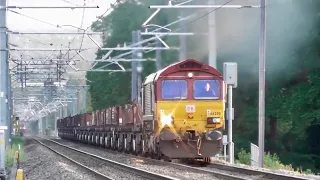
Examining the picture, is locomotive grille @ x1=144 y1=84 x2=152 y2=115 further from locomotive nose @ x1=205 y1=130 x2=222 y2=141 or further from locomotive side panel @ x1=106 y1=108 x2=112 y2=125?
locomotive side panel @ x1=106 y1=108 x2=112 y2=125

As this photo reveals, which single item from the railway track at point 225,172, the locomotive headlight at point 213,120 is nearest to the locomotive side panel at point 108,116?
the railway track at point 225,172

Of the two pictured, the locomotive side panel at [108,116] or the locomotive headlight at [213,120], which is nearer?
the locomotive headlight at [213,120]

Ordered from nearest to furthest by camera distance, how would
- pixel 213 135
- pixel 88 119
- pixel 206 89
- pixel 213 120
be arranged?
pixel 213 135 < pixel 213 120 < pixel 206 89 < pixel 88 119

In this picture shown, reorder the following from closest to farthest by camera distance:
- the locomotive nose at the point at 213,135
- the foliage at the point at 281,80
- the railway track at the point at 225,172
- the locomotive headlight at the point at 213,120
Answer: the railway track at the point at 225,172, the locomotive nose at the point at 213,135, the locomotive headlight at the point at 213,120, the foliage at the point at 281,80

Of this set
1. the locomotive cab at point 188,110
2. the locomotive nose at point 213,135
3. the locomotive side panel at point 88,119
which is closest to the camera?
the locomotive nose at point 213,135

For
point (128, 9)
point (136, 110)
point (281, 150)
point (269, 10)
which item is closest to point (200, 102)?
point (136, 110)

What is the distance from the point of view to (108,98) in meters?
72.4

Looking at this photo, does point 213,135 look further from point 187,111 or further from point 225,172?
point 225,172

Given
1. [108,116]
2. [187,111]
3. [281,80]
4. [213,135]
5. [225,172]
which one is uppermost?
[281,80]

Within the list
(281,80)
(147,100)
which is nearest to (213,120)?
(147,100)

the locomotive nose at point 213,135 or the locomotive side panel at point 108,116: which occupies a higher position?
the locomotive side panel at point 108,116

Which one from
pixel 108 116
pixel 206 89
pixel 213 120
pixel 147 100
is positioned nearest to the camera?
pixel 213 120

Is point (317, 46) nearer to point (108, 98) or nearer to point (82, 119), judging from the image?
point (82, 119)

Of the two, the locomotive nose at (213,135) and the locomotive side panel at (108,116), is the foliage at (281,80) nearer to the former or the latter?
the locomotive side panel at (108,116)
